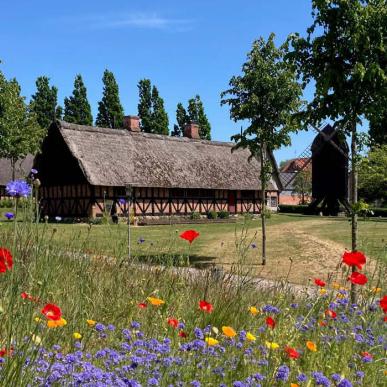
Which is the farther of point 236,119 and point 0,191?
point 0,191

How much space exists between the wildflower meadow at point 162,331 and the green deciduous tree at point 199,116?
48.5 m

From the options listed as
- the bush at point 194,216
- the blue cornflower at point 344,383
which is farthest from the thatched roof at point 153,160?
the blue cornflower at point 344,383

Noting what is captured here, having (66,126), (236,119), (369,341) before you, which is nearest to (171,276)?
(369,341)

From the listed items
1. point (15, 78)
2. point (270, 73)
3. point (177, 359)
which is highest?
point (15, 78)

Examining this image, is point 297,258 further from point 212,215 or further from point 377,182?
point 377,182

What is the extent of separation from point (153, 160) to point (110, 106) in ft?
65.5

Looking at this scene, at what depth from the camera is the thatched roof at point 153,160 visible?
32.4 metres

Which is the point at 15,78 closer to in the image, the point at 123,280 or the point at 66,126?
the point at 66,126

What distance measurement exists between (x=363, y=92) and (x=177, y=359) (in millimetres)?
8026

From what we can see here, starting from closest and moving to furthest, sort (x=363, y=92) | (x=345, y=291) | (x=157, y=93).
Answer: (x=345, y=291) < (x=363, y=92) < (x=157, y=93)

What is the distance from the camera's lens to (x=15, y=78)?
4003 centimetres

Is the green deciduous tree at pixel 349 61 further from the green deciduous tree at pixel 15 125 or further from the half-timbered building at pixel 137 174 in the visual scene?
the green deciduous tree at pixel 15 125

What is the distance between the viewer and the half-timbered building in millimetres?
31953

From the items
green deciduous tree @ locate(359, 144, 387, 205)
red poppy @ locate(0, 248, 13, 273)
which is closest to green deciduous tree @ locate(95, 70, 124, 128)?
green deciduous tree @ locate(359, 144, 387, 205)
